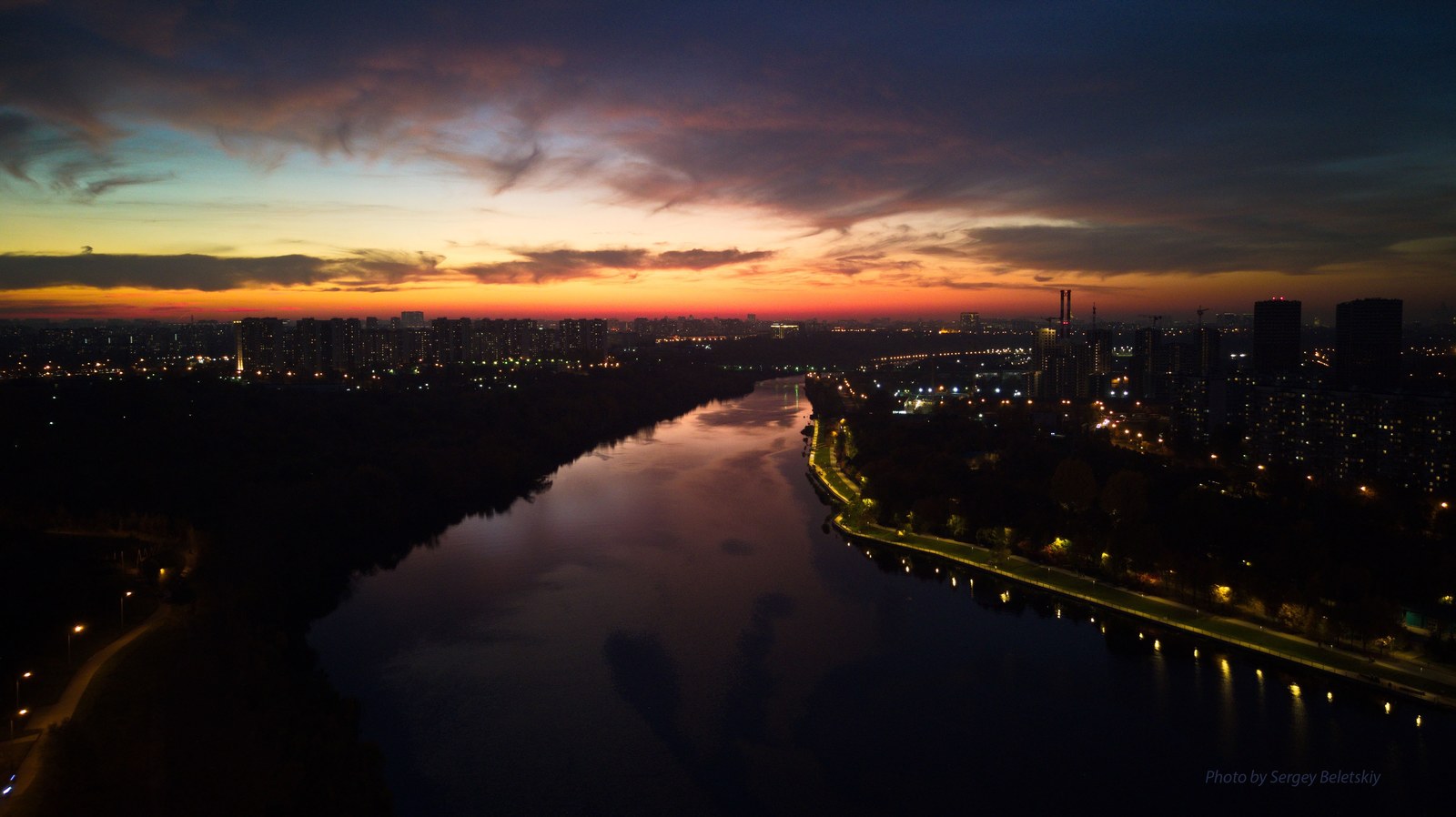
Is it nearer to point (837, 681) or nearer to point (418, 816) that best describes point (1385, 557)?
point (837, 681)

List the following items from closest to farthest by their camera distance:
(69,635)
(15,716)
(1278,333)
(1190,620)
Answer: (15,716)
(69,635)
(1190,620)
(1278,333)

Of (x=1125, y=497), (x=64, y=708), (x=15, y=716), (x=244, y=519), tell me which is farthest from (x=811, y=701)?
(x=244, y=519)

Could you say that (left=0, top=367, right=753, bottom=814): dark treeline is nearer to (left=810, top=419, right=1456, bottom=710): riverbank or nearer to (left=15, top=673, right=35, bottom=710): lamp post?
(left=15, top=673, right=35, bottom=710): lamp post

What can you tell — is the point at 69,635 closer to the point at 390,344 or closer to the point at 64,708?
the point at 64,708

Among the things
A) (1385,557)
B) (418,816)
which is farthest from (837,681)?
(1385,557)

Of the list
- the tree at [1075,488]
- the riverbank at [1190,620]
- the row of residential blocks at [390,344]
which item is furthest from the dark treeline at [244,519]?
the row of residential blocks at [390,344]

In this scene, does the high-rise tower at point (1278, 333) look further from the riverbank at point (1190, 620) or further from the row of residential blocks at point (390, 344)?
the row of residential blocks at point (390, 344)
